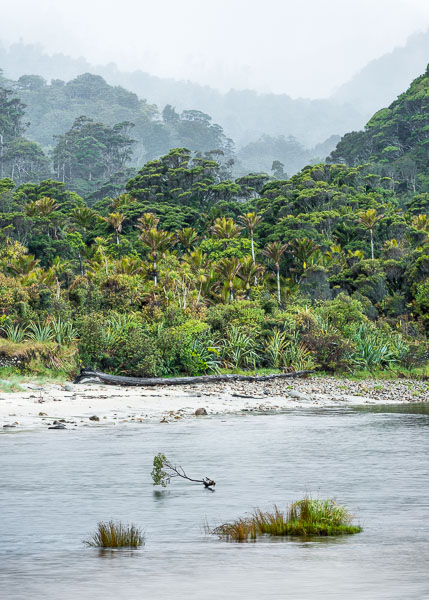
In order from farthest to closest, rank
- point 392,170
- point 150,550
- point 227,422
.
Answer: point 392,170
point 227,422
point 150,550

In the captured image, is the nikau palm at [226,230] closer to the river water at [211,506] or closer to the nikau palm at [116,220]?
the nikau palm at [116,220]

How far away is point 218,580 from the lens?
237 inches

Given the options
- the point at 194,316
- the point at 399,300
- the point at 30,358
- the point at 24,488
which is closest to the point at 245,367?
the point at 194,316

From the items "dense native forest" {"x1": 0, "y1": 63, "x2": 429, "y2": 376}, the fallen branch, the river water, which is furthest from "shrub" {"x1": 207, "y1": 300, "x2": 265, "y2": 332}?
the fallen branch

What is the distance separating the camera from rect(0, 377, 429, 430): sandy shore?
18250 millimetres

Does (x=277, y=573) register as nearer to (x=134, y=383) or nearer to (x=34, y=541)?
(x=34, y=541)

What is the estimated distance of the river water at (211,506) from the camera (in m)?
5.94

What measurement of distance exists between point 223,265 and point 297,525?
35.5 m

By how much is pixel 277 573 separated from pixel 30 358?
20.7 metres

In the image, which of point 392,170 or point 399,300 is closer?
point 399,300

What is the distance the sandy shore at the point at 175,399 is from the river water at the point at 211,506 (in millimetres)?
1607

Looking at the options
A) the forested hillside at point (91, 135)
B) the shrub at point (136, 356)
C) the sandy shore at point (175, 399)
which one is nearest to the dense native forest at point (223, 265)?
the shrub at point (136, 356)

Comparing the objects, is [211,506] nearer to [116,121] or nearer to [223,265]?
[223,265]

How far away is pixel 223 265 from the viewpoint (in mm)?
43250
